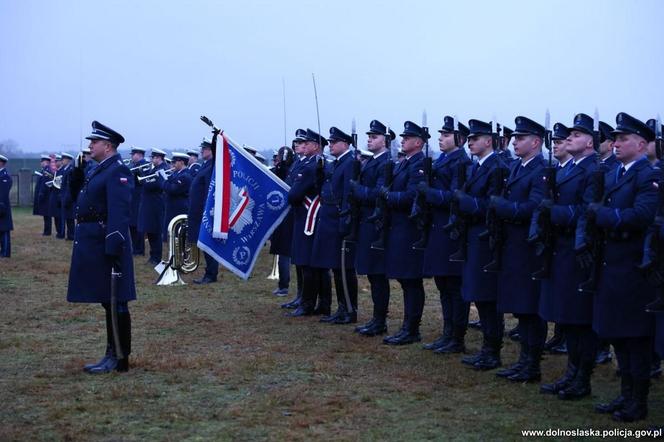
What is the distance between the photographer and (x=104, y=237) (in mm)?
8570

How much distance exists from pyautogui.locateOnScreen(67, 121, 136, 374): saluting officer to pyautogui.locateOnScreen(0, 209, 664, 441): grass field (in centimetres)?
64

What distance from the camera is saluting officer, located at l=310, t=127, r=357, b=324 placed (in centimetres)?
1145

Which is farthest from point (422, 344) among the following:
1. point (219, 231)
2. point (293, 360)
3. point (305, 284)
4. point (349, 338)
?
point (219, 231)

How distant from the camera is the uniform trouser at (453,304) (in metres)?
9.74

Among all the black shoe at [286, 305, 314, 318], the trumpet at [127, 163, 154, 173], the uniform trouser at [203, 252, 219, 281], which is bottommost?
the black shoe at [286, 305, 314, 318]

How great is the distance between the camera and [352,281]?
38.2 feet

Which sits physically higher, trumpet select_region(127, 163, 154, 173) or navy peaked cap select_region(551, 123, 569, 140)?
navy peaked cap select_region(551, 123, 569, 140)

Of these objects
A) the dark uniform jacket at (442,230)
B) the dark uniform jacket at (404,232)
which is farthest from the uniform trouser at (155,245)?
the dark uniform jacket at (442,230)

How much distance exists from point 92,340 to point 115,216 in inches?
98.7

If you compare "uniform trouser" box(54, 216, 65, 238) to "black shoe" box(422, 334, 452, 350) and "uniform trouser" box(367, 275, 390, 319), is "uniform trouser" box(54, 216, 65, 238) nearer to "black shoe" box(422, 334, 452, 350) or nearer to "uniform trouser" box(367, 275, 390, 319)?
"uniform trouser" box(367, 275, 390, 319)

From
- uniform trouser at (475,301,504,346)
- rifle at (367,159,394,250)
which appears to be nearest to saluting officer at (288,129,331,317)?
rifle at (367,159,394,250)

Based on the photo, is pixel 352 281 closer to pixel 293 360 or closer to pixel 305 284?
pixel 305 284

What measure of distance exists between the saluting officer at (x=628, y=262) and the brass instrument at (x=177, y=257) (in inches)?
376

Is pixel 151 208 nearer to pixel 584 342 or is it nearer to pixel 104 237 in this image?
pixel 104 237
